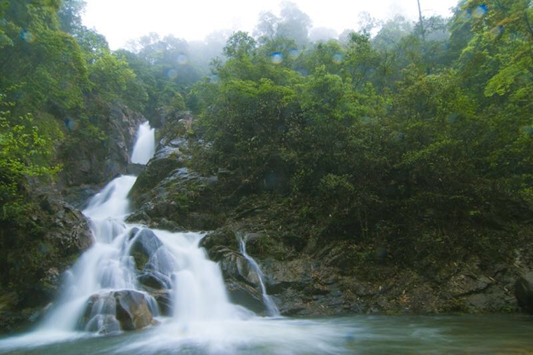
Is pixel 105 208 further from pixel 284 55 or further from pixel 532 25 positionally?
pixel 532 25

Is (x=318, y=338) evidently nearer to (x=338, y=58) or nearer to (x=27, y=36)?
(x=338, y=58)

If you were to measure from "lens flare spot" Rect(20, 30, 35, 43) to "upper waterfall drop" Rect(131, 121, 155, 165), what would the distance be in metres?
11.8

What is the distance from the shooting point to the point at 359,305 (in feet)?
31.4

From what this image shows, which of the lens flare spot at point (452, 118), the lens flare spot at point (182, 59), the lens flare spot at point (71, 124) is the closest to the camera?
the lens flare spot at point (452, 118)

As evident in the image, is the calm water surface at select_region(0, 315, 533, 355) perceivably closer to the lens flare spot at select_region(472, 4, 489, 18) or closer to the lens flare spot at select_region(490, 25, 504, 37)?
the lens flare spot at select_region(490, 25, 504, 37)

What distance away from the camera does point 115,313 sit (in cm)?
814

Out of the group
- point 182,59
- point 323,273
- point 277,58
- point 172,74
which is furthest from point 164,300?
point 182,59

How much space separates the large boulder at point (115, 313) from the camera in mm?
7965

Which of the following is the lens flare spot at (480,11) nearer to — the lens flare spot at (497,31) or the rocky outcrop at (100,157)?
the lens flare spot at (497,31)

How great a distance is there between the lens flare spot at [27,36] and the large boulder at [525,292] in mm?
19948

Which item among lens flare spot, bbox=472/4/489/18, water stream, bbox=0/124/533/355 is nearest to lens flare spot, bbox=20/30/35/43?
water stream, bbox=0/124/533/355

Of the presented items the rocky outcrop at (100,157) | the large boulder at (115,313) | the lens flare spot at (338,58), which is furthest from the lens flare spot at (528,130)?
the rocky outcrop at (100,157)

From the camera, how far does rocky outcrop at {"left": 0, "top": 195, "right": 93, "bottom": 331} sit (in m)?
9.28

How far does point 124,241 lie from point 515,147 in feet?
41.3
